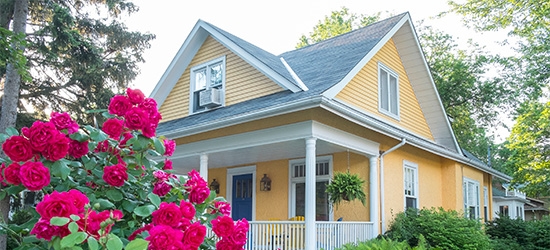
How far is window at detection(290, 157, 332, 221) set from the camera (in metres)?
9.94

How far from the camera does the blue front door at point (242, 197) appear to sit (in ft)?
37.4

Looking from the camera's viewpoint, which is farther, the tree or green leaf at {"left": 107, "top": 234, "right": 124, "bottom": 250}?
the tree

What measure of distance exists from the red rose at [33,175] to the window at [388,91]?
368 inches

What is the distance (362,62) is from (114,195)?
26.3 ft

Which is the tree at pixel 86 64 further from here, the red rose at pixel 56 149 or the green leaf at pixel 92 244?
the green leaf at pixel 92 244

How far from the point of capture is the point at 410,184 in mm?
10867

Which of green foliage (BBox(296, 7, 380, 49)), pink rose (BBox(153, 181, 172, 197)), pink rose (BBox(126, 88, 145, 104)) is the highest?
green foliage (BBox(296, 7, 380, 49))

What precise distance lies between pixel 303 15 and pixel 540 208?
1040 inches

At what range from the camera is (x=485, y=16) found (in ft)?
47.6

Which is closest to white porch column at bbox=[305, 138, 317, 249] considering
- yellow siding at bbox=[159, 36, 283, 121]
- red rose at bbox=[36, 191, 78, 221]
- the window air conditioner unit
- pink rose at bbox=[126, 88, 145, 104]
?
yellow siding at bbox=[159, 36, 283, 121]

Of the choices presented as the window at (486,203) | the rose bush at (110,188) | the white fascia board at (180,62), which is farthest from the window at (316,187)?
the window at (486,203)

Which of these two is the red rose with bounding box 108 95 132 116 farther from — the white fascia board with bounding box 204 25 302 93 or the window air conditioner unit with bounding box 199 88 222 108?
the window air conditioner unit with bounding box 199 88 222 108

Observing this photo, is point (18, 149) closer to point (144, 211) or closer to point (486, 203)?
point (144, 211)

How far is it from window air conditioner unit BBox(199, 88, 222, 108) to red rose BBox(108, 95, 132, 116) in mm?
8012
